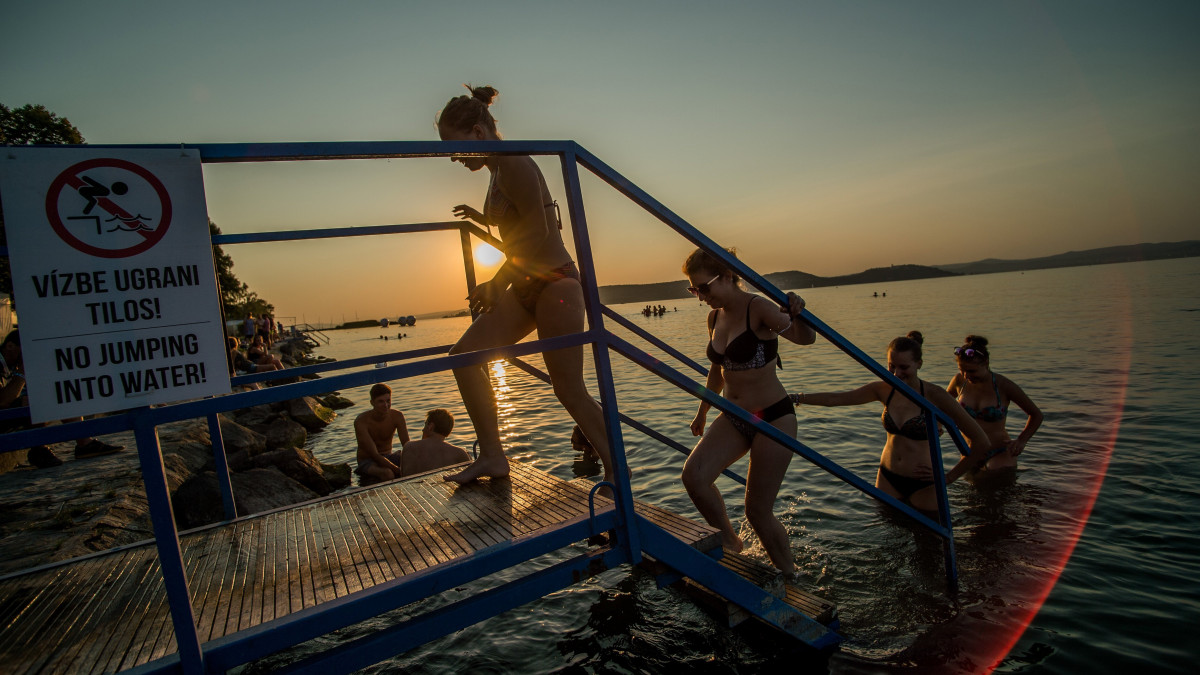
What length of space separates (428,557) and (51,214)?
5.99 ft

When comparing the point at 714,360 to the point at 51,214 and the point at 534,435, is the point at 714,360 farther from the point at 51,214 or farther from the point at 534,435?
the point at 534,435

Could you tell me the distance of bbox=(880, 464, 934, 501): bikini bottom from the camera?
5559 millimetres

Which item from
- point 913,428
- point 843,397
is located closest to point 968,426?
point 843,397

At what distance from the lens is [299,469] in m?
8.77

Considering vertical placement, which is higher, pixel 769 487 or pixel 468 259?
pixel 468 259

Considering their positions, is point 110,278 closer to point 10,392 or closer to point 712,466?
point 712,466

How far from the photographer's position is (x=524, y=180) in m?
2.96

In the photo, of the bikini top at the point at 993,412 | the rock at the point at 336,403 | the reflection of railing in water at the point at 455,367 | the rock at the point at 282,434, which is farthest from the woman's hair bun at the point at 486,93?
the rock at the point at 336,403

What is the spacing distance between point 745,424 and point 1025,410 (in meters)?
4.74

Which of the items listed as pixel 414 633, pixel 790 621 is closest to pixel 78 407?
pixel 414 633

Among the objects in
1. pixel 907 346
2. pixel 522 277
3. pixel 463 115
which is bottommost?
pixel 907 346

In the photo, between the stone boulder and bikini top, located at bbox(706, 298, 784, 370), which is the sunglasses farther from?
the stone boulder

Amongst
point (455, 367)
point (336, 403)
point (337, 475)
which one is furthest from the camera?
point (336, 403)

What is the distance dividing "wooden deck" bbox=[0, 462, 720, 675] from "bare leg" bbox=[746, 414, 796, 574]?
65 cm
